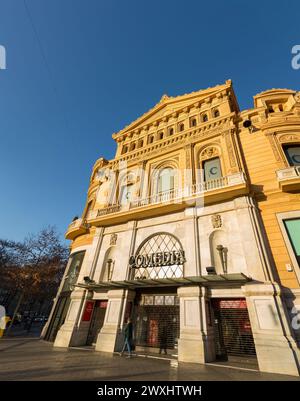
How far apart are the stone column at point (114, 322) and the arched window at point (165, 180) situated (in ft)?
26.6

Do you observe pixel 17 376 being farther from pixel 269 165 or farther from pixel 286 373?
pixel 269 165

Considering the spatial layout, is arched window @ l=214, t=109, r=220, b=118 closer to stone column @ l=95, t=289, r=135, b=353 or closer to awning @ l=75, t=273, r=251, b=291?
awning @ l=75, t=273, r=251, b=291

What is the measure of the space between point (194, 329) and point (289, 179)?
9.05 metres

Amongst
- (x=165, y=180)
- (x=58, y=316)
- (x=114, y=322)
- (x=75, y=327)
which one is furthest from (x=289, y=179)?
(x=58, y=316)

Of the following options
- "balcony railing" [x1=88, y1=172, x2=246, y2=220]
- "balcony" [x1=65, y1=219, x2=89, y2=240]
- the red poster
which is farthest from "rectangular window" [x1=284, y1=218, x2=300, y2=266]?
"balcony" [x1=65, y1=219, x2=89, y2=240]

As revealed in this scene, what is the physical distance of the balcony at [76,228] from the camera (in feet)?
57.3

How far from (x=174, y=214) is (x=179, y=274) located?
391 centimetres

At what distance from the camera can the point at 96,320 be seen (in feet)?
43.9

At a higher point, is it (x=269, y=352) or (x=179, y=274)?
(x=179, y=274)

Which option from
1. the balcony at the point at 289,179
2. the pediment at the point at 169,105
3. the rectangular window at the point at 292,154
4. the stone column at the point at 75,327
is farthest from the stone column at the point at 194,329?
the pediment at the point at 169,105

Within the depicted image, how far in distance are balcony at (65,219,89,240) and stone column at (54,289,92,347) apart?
5333 millimetres
